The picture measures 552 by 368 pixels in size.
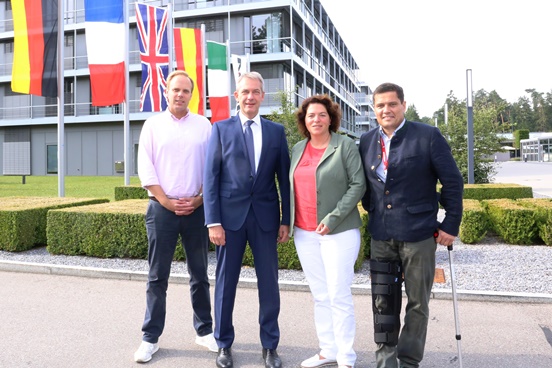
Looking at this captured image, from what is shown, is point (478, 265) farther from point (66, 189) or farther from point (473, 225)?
point (66, 189)

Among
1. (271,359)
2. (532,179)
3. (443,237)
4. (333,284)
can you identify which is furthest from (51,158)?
(443,237)

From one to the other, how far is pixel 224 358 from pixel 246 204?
1135 mm

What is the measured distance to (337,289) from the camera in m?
3.40

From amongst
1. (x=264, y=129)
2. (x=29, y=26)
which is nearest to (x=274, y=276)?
(x=264, y=129)

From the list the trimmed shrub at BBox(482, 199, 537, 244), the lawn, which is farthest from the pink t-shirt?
the lawn

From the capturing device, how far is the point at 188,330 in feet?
14.2

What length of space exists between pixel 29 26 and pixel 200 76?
6778 mm

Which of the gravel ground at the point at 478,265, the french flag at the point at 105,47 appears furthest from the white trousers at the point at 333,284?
the french flag at the point at 105,47

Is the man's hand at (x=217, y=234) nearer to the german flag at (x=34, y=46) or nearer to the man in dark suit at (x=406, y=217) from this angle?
the man in dark suit at (x=406, y=217)

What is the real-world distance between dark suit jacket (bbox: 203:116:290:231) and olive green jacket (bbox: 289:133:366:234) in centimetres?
35

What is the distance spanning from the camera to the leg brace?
3314 mm

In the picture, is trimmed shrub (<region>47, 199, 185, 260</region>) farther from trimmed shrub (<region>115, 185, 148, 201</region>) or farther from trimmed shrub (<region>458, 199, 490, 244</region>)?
trimmed shrub (<region>115, 185, 148, 201</region>)

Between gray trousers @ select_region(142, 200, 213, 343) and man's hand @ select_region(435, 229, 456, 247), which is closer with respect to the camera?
man's hand @ select_region(435, 229, 456, 247)

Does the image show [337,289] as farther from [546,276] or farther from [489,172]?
[489,172]
